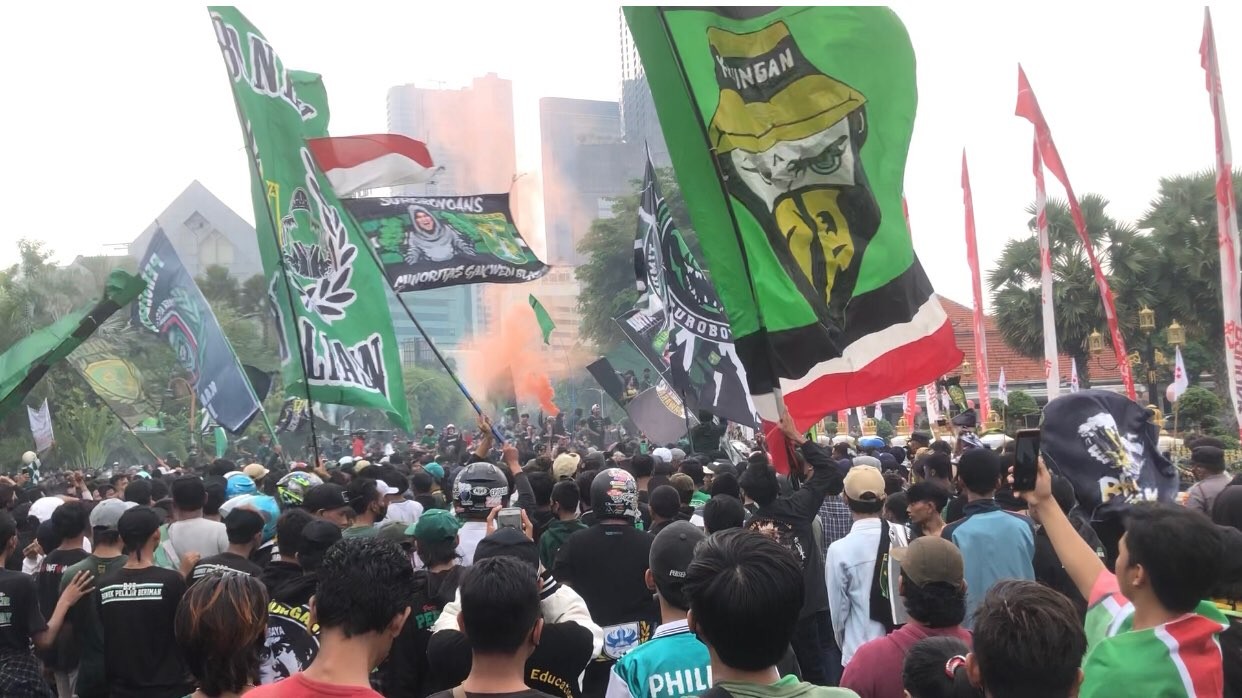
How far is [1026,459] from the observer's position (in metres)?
3.36

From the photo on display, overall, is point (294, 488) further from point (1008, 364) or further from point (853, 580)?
point (1008, 364)

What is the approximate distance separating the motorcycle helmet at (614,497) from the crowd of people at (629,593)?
0.04ft

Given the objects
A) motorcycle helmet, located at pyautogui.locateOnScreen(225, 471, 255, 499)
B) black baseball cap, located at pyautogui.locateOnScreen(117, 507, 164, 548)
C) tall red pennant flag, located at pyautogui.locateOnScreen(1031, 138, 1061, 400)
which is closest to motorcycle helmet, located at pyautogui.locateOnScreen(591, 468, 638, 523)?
black baseball cap, located at pyautogui.locateOnScreen(117, 507, 164, 548)

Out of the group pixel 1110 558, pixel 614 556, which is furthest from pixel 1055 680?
pixel 614 556

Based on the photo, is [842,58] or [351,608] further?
[842,58]

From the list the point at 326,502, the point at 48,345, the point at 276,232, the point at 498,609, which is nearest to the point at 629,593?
the point at 326,502

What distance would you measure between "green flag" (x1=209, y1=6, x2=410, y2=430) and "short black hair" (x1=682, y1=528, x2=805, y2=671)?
23.1 ft

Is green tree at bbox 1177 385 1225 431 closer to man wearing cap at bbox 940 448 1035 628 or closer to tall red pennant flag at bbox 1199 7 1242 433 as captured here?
tall red pennant flag at bbox 1199 7 1242 433

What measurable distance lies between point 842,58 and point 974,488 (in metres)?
2.43

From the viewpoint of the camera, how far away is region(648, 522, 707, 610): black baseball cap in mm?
3758

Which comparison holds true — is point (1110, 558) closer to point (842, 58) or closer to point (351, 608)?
point (842, 58)

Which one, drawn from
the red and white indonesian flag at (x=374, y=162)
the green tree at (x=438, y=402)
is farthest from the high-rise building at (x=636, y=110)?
the red and white indonesian flag at (x=374, y=162)

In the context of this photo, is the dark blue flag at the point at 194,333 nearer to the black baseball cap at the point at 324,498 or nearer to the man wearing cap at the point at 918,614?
the black baseball cap at the point at 324,498

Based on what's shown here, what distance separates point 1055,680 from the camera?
2.70 metres
